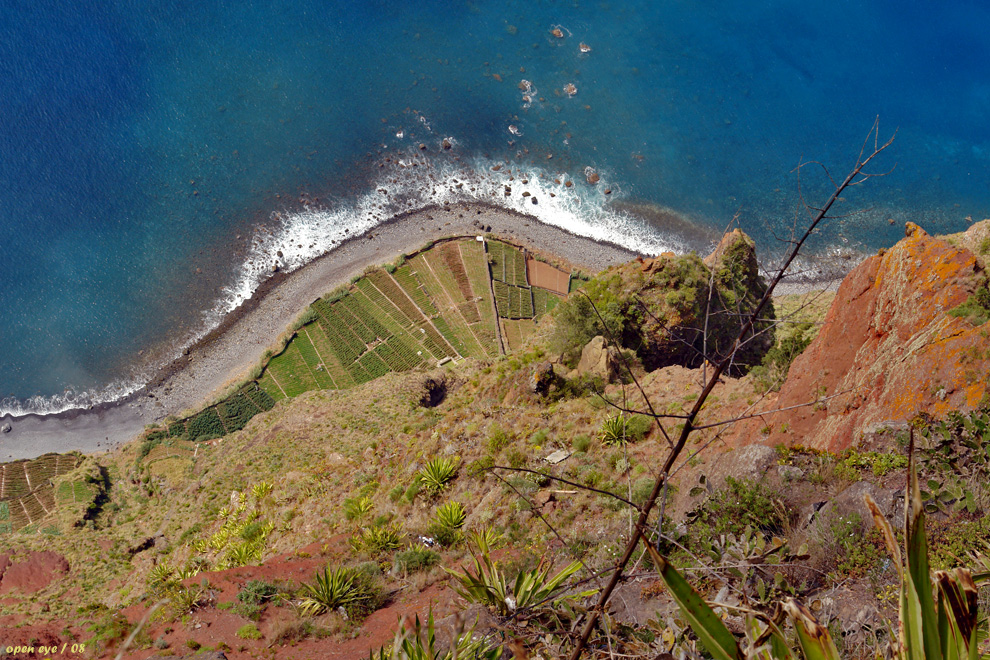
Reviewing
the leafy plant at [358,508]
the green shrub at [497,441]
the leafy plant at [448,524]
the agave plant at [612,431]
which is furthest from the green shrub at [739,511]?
the leafy plant at [358,508]

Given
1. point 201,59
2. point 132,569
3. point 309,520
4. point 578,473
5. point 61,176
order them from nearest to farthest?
point 578,473, point 309,520, point 132,569, point 61,176, point 201,59

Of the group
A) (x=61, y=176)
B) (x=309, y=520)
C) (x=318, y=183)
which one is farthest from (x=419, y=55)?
(x=309, y=520)

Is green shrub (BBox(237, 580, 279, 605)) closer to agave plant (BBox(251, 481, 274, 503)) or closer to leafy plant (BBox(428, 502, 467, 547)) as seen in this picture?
leafy plant (BBox(428, 502, 467, 547))

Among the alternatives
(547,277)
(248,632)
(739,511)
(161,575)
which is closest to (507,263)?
(547,277)

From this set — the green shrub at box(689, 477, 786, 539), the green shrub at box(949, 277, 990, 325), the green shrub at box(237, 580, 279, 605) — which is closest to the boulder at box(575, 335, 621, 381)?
the green shrub at box(689, 477, 786, 539)

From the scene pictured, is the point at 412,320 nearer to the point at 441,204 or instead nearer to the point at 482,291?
the point at 482,291

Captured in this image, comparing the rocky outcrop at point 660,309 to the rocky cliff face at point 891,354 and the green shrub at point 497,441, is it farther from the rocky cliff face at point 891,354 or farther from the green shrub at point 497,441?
the rocky cliff face at point 891,354

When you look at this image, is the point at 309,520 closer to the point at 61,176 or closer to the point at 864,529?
the point at 864,529
